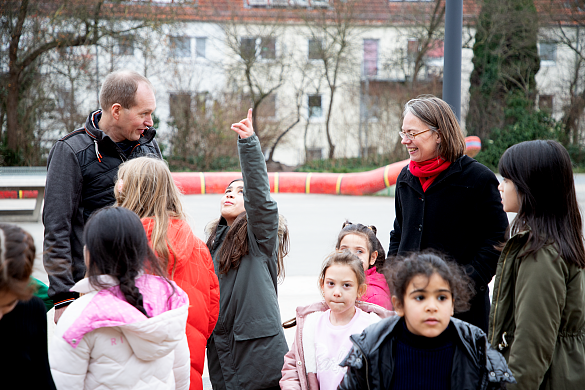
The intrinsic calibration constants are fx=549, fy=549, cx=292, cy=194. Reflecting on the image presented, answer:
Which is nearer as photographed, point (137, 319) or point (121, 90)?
point (137, 319)

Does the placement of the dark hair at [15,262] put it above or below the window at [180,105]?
below

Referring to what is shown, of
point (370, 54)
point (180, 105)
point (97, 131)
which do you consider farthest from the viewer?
point (370, 54)

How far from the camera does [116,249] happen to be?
2.10 meters

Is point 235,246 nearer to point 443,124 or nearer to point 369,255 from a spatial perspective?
point 369,255

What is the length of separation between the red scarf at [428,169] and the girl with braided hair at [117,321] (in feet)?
4.80

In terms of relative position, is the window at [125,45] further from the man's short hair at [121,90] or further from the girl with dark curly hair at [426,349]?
the girl with dark curly hair at [426,349]

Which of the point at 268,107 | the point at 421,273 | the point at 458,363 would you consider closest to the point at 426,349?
the point at 458,363

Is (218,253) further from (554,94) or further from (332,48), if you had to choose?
(554,94)

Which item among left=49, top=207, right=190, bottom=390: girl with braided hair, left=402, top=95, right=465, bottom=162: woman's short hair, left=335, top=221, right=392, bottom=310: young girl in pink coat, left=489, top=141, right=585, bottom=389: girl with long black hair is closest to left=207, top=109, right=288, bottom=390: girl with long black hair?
left=335, top=221, right=392, bottom=310: young girl in pink coat

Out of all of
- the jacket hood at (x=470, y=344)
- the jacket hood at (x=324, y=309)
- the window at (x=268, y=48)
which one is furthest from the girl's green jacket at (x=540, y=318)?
the window at (x=268, y=48)

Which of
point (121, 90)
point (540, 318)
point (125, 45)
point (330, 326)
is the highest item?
point (125, 45)

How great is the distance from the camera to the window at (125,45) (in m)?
18.4

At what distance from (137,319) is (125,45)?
18405 millimetres

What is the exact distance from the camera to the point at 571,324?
225cm
